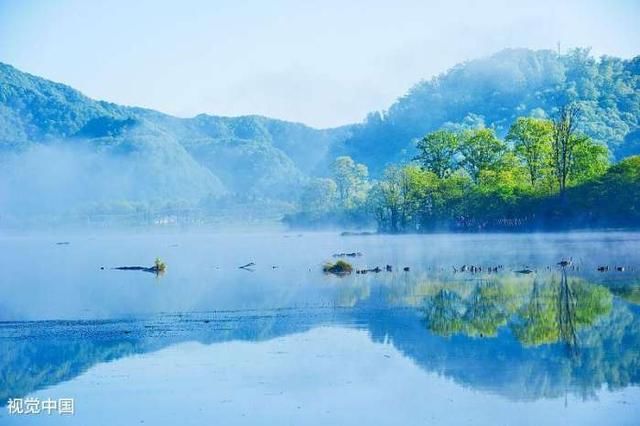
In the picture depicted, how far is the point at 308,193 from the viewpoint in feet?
529

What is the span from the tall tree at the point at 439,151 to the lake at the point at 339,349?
63.1 meters

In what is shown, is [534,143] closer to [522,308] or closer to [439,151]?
[439,151]

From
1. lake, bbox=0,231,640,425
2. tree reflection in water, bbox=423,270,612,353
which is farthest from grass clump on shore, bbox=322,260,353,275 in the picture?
tree reflection in water, bbox=423,270,612,353

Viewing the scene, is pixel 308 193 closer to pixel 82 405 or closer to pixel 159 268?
pixel 159 268

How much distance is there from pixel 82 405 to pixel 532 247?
47.0 metres

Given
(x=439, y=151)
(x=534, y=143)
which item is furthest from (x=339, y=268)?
(x=439, y=151)

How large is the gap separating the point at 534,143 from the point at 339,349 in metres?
77.7

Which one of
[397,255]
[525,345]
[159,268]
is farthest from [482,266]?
[525,345]

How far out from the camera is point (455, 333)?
927 inches

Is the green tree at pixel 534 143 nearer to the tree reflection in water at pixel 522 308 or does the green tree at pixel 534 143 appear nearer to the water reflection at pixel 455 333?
the tree reflection in water at pixel 522 308

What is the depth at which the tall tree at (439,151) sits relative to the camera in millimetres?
104375

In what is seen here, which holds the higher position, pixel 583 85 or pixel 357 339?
pixel 583 85

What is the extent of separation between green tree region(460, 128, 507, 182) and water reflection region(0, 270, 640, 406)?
214ft

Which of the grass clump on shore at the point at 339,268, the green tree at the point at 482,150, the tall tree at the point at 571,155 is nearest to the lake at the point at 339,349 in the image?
the grass clump on shore at the point at 339,268
